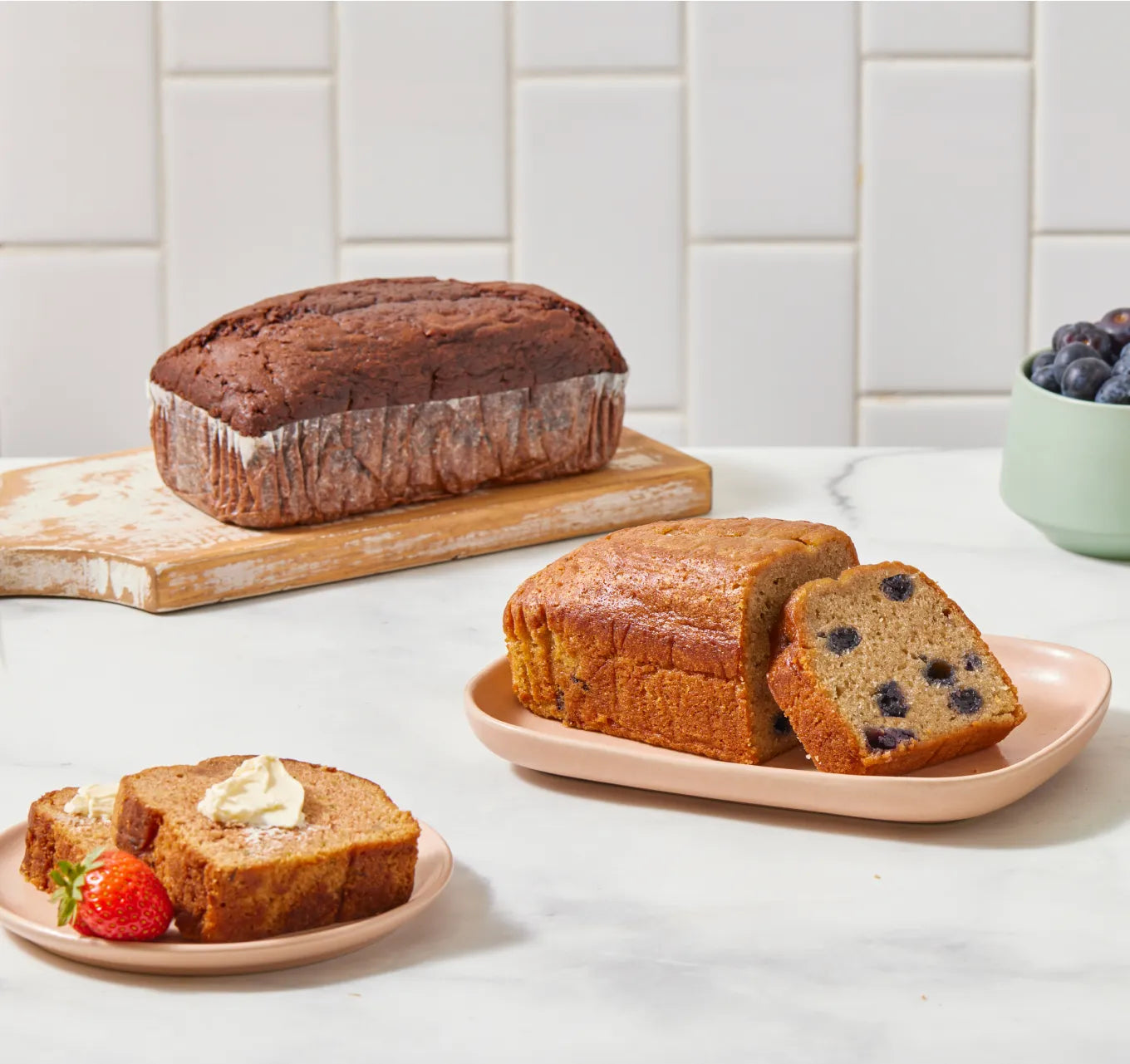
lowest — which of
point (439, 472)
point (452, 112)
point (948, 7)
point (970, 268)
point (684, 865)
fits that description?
point (684, 865)

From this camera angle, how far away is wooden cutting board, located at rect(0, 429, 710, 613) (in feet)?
5.51

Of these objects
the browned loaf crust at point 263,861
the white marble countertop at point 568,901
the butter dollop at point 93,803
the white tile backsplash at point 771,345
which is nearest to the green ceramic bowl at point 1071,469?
the white marble countertop at point 568,901

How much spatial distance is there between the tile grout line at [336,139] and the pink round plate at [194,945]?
1.80 m

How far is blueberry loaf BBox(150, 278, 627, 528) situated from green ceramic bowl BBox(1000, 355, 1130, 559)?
483mm

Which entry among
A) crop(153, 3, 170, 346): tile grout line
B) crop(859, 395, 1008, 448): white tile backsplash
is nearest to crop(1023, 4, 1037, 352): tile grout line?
crop(859, 395, 1008, 448): white tile backsplash

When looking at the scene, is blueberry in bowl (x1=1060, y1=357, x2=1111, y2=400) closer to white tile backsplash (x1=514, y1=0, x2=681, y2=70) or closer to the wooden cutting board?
the wooden cutting board

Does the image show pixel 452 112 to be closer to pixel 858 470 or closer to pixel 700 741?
pixel 858 470

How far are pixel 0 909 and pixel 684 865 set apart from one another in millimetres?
428

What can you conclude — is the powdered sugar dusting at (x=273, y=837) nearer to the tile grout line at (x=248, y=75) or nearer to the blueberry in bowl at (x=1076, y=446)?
the blueberry in bowl at (x=1076, y=446)

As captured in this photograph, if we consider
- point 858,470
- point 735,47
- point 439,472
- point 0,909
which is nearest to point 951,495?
point 858,470

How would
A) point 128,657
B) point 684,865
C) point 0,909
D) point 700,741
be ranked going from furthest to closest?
point 128,657
point 700,741
point 684,865
point 0,909

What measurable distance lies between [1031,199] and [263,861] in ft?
6.85

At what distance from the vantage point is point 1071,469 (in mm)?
1751

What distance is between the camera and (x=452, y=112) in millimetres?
2611
